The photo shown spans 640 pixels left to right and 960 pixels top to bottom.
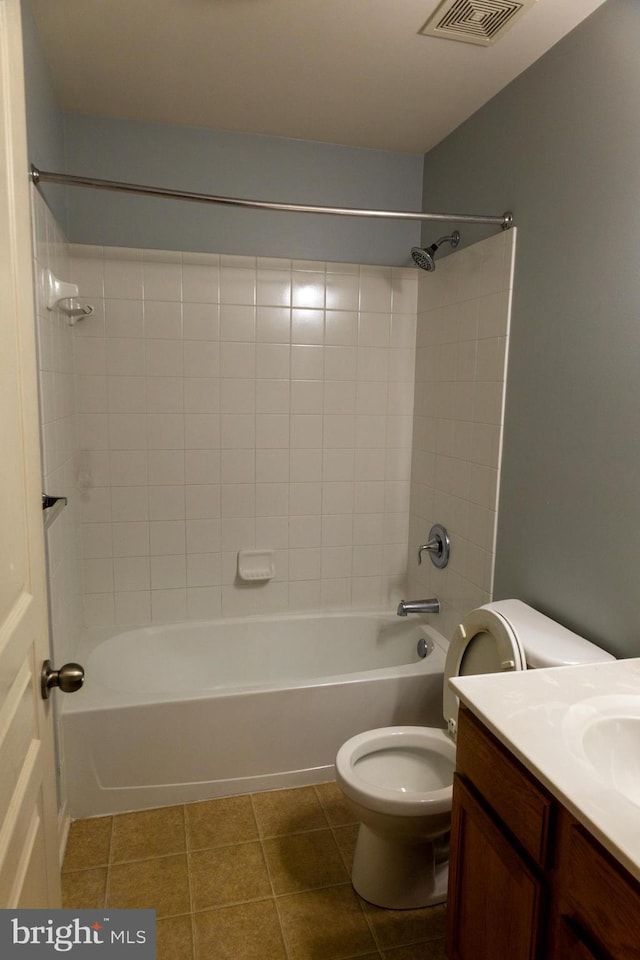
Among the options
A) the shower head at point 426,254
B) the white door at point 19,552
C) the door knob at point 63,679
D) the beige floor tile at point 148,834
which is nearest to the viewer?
the white door at point 19,552

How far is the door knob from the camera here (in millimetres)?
1067

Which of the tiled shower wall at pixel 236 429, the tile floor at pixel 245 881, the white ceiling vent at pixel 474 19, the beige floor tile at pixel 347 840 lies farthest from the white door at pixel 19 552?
the tiled shower wall at pixel 236 429

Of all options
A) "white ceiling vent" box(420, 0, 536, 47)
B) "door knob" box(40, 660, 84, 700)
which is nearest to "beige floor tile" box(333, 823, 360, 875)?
"door knob" box(40, 660, 84, 700)

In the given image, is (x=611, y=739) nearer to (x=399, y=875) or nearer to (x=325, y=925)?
(x=399, y=875)

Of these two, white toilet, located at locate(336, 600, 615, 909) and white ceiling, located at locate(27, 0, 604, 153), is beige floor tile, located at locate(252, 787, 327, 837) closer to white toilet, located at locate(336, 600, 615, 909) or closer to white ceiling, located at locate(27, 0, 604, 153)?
white toilet, located at locate(336, 600, 615, 909)

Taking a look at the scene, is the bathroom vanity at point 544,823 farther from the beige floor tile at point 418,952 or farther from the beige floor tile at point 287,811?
the beige floor tile at point 287,811

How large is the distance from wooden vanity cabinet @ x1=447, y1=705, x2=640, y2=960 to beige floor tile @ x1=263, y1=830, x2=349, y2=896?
0.54 meters

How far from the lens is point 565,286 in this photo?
1804 millimetres

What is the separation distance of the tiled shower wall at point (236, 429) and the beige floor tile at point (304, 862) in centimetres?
105

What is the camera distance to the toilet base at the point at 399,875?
68.9 inches

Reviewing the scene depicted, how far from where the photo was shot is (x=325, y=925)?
1702mm

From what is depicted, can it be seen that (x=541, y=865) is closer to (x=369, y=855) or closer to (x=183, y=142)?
(x=369, y=855)

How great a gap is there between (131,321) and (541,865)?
231cm

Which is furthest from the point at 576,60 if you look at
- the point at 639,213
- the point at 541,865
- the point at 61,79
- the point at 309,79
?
the point at 541,865
